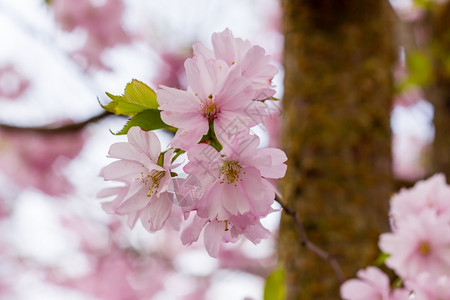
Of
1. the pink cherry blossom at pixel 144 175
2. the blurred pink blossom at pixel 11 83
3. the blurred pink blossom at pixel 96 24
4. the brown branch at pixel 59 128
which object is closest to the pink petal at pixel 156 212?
the pink cherry blossom at pixel 144 175

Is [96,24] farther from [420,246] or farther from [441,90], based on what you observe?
[420,246]

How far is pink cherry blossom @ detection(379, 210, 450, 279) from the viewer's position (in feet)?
1.96

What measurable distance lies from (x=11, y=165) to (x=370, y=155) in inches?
108

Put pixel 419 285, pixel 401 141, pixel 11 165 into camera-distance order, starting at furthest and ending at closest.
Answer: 1. pixel 401 141
2. pixel 11 165
3. pixel 419 285

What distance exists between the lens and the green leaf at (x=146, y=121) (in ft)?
1.37

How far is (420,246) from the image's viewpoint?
0.61 meters

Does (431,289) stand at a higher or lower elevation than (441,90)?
lower

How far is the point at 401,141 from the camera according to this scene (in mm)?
4652

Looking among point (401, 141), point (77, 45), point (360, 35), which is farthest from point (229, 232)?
point (401, 141)

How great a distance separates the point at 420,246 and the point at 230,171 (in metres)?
0.36

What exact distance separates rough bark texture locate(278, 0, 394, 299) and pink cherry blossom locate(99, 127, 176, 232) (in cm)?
64

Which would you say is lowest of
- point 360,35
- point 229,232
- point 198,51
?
point 229,232

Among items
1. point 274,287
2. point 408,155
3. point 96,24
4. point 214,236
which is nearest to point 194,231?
point 214,236

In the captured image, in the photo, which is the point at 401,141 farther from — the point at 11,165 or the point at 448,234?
the point at 448,234
